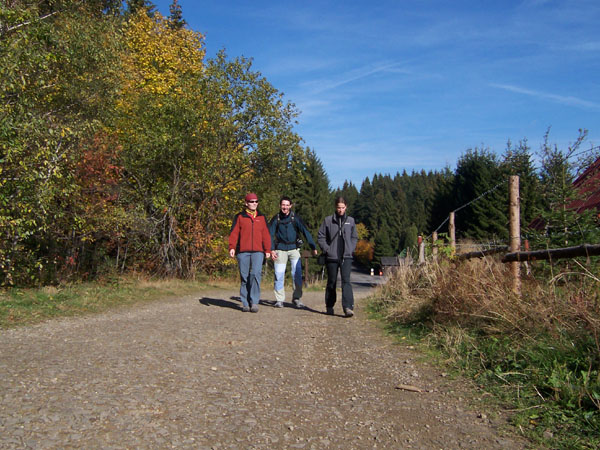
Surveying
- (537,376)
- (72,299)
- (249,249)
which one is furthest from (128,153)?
(537,376)

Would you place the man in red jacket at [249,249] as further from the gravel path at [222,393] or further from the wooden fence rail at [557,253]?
the wooden fence rail at [557,253]

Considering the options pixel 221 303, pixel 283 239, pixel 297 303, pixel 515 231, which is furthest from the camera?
pixel 221 303

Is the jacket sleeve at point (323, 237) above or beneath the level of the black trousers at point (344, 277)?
above

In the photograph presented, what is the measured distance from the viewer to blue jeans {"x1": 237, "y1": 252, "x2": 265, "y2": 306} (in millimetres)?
8836

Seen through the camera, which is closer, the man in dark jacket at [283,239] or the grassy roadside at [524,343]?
the grassy roadside at [524,343]

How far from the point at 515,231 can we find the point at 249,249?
4.51m

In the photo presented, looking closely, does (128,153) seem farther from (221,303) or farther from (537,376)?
(537,376)

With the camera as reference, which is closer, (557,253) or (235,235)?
(557,253)

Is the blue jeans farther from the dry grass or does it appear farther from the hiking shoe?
the dry grass

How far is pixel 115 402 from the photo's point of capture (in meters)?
3.59

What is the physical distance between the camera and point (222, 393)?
13.1 feet

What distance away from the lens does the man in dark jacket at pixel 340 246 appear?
866 cm

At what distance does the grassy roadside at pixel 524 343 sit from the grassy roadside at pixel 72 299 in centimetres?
526

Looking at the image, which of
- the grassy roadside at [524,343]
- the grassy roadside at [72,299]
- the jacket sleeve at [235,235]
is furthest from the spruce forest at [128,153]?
the jacket sleeve at [235,235]
